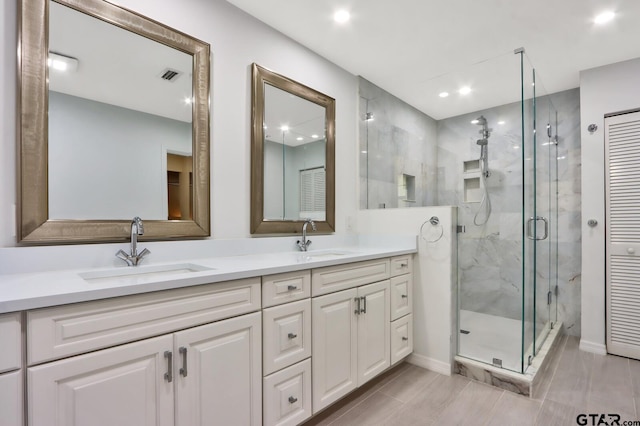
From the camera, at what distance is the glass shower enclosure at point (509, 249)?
2.20 meters

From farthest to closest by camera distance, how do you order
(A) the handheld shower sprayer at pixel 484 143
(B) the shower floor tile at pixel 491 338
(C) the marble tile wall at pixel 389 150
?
1. (C) the marble tile wall at pixel 389 150
2. (A) the handheld shower sprayer at pixel 484 143
3. (B) the shower floor tile at pixel 491 338

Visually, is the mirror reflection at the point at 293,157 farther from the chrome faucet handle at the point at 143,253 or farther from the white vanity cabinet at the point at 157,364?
the white vanity cabinet at the point at 157,364

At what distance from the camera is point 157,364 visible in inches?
43.2

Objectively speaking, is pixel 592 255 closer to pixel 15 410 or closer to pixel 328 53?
pixel 328 53

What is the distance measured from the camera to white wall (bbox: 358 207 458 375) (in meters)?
2.30

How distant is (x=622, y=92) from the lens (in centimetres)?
259

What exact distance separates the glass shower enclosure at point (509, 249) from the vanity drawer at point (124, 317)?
5.89ft

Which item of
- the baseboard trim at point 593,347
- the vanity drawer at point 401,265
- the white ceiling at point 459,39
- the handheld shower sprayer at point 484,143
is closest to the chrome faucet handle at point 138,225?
the white ceiling at point 459,39

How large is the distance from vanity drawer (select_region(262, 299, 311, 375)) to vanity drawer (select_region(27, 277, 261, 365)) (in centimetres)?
17

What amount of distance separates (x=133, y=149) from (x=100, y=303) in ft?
2.86

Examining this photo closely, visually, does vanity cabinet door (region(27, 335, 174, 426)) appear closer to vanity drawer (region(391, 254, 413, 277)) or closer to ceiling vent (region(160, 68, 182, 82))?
ceiling vent (region(160, 68, 182, 82))

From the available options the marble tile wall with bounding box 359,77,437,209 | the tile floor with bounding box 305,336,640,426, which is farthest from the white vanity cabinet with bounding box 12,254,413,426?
the marble tile wall with bounding box 359,77,437,209

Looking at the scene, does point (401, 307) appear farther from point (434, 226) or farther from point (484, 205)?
point (484, 205)

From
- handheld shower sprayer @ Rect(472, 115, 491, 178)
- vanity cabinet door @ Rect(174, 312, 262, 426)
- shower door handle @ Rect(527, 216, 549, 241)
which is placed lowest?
vanity cabinet door @ Rect(174, 312, 262, 426)
